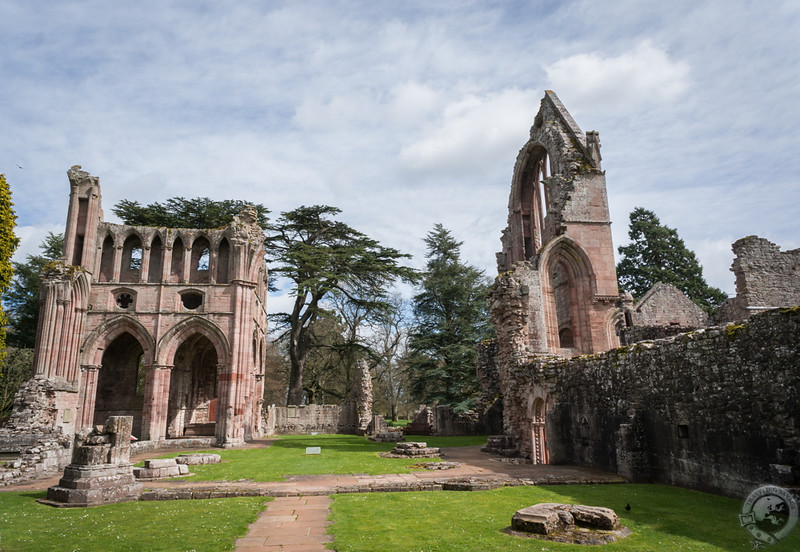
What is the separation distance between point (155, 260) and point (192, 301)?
290 centimetres

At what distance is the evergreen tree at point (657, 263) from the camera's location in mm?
39938

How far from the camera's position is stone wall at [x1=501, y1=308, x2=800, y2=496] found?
7.13 m

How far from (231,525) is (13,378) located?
1148 inches

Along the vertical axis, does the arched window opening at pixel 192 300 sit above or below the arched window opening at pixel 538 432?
above

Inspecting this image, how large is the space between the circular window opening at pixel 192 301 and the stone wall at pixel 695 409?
18.9 metres

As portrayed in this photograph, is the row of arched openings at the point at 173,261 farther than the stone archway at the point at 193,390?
No

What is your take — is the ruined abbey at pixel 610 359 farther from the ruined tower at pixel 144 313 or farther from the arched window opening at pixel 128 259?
the arched window opening at pixel 128 259

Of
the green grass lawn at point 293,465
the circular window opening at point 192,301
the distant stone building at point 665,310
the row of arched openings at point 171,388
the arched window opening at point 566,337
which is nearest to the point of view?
the green grass lawn at point 293,465

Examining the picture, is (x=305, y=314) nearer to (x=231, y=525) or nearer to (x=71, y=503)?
(x=71, y=503)

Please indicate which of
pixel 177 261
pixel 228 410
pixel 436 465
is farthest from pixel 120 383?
pixel 436 465

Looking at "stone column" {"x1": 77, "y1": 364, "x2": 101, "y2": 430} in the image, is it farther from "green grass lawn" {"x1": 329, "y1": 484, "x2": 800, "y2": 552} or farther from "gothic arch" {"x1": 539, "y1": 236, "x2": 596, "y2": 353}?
"gothic arch" {"x1": 539, "y1": 236, "x2": 596, "y2": 353}

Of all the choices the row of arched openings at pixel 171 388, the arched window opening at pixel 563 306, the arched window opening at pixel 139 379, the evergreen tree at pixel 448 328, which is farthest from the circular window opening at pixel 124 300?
the arched window opening at pixel 563 306

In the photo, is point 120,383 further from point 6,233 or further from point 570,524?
point 570,524

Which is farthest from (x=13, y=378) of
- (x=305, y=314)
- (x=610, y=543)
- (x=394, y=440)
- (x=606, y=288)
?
(x=610, y=543)
